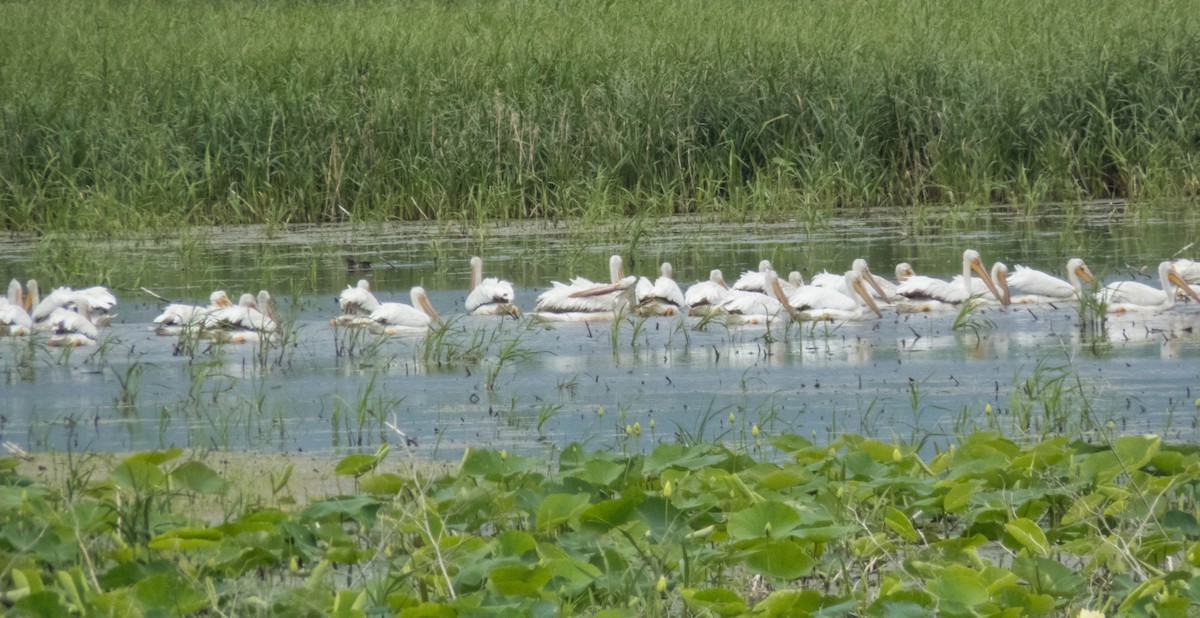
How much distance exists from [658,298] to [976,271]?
1908 mm

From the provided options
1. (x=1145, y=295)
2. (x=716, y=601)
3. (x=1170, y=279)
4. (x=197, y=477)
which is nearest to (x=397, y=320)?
(x=1145, y=295)

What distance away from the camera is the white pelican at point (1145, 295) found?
852 cm

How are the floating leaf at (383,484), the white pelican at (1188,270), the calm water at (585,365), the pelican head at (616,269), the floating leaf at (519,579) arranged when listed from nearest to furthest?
the floating leaf at (519,579), the floating leaf at (383,484), the calm water at (585,365), the white pelican at (1188,270), the pelican head at (616,269)

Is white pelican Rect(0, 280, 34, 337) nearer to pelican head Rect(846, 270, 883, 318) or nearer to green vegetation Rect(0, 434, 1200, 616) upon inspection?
green vegetation Rect(0, 434, 1200, 616)

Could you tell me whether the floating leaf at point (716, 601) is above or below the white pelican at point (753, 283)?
below

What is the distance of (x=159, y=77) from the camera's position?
45.8 ft

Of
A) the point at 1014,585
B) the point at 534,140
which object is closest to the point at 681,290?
the point at 534,140

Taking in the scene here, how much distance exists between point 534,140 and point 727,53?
1.95 metres

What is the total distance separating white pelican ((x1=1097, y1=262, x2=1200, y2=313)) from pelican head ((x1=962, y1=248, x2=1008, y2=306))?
1.83 ft

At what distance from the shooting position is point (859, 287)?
28.9 feet

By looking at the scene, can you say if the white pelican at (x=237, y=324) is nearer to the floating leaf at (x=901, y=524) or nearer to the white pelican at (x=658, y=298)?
the white pelican at (x=658, y=298)

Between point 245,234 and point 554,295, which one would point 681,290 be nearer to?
point 554,295

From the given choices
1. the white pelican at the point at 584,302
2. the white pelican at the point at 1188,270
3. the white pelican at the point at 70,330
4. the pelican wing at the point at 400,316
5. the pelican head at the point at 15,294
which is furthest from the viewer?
the pelican head at the point at 15,294

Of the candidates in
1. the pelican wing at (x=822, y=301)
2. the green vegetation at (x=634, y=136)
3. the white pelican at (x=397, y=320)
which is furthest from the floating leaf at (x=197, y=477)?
the green vegetation at (x=634, y=136)
